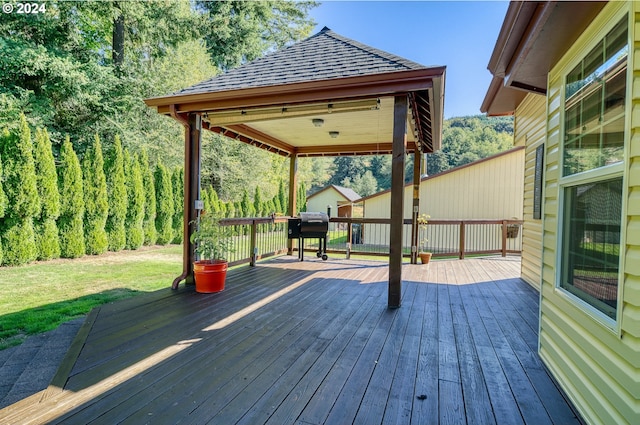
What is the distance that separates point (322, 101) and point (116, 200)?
6.97 meters

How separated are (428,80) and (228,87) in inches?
100

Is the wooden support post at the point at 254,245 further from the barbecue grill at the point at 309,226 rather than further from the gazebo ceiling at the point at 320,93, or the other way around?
the gazebo ceiling at the point at 320,93

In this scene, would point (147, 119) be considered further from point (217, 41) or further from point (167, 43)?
point (217, 41)

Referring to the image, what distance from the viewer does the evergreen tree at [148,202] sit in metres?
9.44

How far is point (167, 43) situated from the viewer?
554 inches

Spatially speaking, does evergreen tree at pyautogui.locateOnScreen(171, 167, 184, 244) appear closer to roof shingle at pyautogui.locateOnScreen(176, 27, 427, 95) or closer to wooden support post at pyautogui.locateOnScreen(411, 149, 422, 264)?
roof shingle at pyautogui.locateOnScreen(176, 27, 427, 95)

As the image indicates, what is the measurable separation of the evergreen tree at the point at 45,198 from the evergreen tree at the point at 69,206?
0.86 feet

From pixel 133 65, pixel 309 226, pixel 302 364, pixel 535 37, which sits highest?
pixel 133 65

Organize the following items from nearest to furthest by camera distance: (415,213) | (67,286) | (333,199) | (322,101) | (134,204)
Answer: (322,101)
(67,286)
(415,213)
(134,204)
(333,199)

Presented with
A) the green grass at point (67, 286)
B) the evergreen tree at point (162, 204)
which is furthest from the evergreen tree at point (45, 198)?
the evergreen tree at point (162, 204)

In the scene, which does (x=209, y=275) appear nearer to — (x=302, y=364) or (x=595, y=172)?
(x=302, y=364)

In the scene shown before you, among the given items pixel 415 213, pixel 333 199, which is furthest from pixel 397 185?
pixel 333 199

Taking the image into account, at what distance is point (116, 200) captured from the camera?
837cm

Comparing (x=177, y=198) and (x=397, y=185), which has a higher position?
(x=397, y=185)
